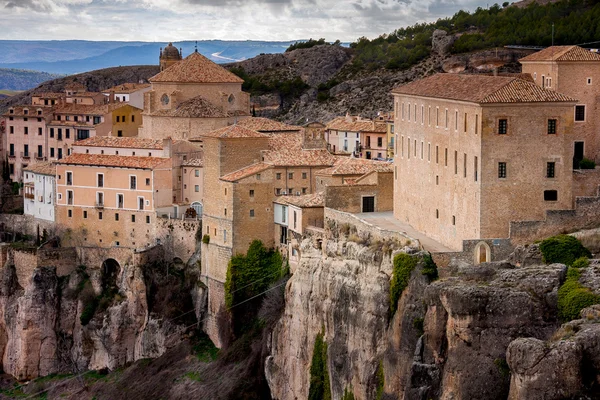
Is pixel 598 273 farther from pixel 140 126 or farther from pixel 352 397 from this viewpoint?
pixel 140 126

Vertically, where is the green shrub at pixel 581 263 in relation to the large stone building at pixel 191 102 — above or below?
below

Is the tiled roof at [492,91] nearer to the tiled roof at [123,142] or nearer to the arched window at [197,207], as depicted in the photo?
the arched window at [197,207]

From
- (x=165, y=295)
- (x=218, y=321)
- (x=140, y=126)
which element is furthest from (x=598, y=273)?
(x=140, y=126)

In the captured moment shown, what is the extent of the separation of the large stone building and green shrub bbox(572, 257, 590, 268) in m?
36.3

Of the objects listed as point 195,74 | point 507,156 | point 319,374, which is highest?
point 195,74

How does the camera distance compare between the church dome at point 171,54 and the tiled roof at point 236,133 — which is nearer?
the tiled roof at point 236,133

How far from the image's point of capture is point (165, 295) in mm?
71688

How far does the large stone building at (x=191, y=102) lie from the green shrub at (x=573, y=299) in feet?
126

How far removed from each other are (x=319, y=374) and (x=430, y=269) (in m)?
9.72

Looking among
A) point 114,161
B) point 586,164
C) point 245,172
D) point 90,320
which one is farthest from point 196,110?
point 586,164

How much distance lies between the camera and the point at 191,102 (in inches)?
3152

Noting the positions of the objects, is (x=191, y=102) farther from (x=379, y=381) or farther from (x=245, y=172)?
(x=379, y=381)

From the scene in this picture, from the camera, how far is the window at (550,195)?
169 feet

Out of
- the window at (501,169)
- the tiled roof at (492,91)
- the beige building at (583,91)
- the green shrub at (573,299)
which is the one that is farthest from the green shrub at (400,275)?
the beige building at (583,91)
